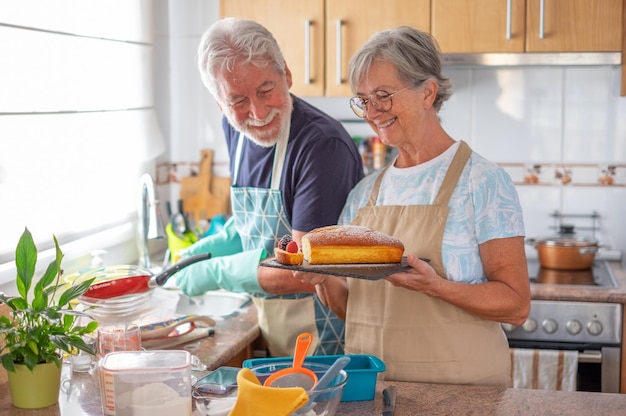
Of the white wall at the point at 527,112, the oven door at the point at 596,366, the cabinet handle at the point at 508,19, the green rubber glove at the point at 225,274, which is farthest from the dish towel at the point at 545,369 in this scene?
the cabinet handle at the point at 508,19

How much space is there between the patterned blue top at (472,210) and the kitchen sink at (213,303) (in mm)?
977

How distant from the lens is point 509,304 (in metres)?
1.74

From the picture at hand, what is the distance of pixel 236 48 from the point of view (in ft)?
6.82

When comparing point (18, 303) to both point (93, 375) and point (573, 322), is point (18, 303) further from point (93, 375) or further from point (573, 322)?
point (573, 322)

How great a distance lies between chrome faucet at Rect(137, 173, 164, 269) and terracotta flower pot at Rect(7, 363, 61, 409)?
3.83ft

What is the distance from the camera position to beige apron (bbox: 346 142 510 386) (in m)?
1.82

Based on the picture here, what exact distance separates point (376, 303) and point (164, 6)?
194 cm

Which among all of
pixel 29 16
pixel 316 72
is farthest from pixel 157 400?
pixel 316 72

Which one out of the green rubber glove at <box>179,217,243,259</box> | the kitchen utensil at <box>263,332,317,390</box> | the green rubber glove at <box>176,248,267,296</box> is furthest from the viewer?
the green rubber glove at <box>179,217,243,259</box>

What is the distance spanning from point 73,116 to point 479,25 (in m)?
1.43

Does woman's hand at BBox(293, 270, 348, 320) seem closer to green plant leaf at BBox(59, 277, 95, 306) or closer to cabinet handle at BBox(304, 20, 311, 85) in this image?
green plant leaf at BBox(59, 277, 95, 306)

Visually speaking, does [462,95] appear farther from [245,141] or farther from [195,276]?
[195,276]

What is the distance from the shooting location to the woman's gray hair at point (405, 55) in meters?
1.82

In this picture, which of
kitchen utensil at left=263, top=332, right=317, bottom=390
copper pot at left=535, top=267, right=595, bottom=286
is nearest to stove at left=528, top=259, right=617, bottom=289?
copper pot at left=535, top=267, right=595, bottom=286
